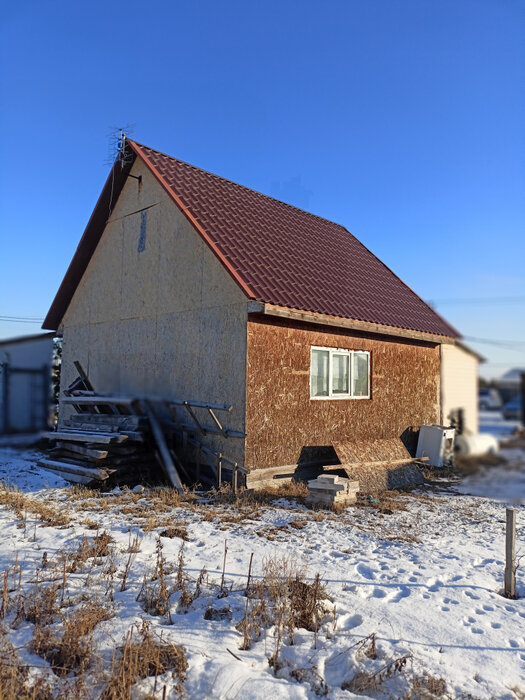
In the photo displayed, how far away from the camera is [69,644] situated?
381 centimetres

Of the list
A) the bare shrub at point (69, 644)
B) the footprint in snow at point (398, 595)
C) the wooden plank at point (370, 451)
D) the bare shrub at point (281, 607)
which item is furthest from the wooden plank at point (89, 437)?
the footprint in snow at point (398, 595)

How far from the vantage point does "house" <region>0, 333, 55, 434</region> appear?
58.4 ft

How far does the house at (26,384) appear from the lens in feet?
58.4

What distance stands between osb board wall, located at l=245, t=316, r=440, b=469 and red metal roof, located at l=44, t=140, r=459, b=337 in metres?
0.61

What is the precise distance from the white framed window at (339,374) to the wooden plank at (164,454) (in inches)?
122

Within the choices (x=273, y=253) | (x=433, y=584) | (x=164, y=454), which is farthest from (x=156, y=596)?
(x=273, y=253)

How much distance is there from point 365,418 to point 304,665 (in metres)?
8.14

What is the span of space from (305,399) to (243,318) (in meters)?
2.19

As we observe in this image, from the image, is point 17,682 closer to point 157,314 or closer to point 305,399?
point 305,399

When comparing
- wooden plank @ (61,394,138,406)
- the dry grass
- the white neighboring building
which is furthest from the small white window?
the white neighboring building

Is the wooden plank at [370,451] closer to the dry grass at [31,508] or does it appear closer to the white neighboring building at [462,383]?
the dry grass at [31,508]

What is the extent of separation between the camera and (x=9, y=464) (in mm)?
12727

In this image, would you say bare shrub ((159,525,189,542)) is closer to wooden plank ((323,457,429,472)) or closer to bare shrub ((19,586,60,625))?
bare shrub ((19,586,60,625))

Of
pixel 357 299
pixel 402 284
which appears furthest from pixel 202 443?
pixel 402 284
